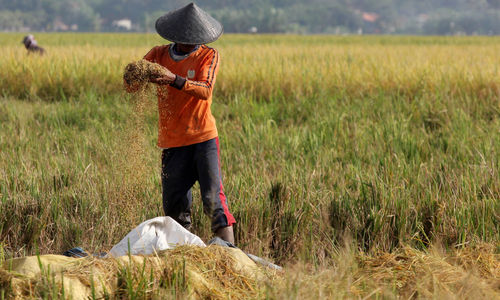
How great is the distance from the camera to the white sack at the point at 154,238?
8.32 feet

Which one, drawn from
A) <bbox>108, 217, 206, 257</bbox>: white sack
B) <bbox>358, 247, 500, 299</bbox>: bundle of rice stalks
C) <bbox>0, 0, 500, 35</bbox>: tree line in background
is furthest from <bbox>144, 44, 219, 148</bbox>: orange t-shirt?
<bbox>0, 0, 500, 35</bbox>: tree line in background

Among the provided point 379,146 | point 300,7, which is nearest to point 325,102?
point 379,146

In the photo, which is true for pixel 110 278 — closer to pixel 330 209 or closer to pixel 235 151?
pixel 330 209

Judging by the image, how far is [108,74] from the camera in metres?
8.31

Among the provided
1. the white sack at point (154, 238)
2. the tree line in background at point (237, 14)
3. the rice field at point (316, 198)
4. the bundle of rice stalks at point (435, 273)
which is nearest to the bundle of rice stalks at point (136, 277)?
the rice field at point (316, 198)

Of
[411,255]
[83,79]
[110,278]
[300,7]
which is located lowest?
[411,255]

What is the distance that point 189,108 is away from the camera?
9.79 ft

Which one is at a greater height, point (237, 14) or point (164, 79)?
point (237, 14)

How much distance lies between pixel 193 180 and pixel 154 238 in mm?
623

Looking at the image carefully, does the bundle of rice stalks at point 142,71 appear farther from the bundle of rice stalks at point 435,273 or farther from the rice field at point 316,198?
the bundle of rice stalks at point 435,273

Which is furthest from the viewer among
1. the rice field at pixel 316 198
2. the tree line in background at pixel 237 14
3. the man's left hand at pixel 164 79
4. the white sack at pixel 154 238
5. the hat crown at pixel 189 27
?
the tree line in background at pixel 237 14

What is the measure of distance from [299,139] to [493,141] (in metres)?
1.58

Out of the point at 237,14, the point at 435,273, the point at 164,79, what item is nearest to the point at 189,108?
the point at 164,79

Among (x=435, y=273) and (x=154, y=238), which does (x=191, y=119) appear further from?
(x=435, y=273)
